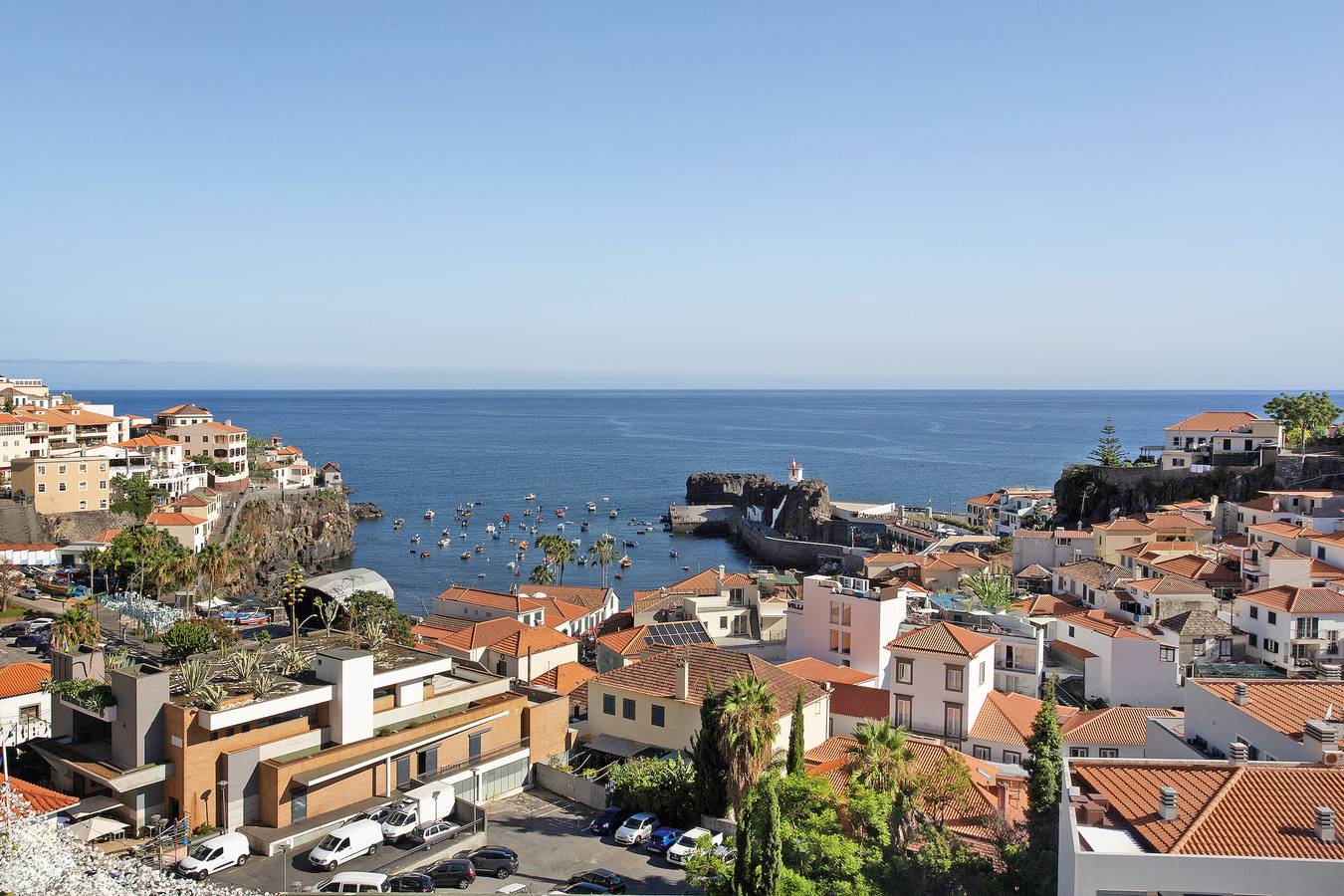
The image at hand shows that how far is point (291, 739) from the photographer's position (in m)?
23.6

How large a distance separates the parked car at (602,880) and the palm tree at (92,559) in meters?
43.9

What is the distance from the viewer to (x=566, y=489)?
133 metres

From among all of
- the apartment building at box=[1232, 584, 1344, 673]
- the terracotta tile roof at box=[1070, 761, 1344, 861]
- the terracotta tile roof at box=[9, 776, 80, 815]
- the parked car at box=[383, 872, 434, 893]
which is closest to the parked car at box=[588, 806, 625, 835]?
the parked car at box=[383, 872, 434, 893]

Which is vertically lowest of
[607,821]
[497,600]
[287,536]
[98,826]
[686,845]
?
[287,536]

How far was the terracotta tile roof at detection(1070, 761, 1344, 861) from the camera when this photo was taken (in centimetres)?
1277

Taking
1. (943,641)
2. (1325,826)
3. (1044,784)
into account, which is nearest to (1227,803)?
(1325,826)

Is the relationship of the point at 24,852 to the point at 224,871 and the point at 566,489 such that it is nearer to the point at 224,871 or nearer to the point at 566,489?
the point at 224,871

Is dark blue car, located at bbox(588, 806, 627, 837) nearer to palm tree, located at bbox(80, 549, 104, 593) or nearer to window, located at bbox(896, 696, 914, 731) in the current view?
window, located at bbox(896, 696, 914, 731)

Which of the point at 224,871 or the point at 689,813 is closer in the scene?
the point at 224,871

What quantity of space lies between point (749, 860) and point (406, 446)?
7482 inches

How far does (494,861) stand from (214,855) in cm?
588

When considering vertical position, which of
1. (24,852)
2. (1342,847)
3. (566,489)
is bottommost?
(566,489)

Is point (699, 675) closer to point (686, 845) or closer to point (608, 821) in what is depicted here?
point (608, 821)

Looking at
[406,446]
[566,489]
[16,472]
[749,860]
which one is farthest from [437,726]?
[406,446]
